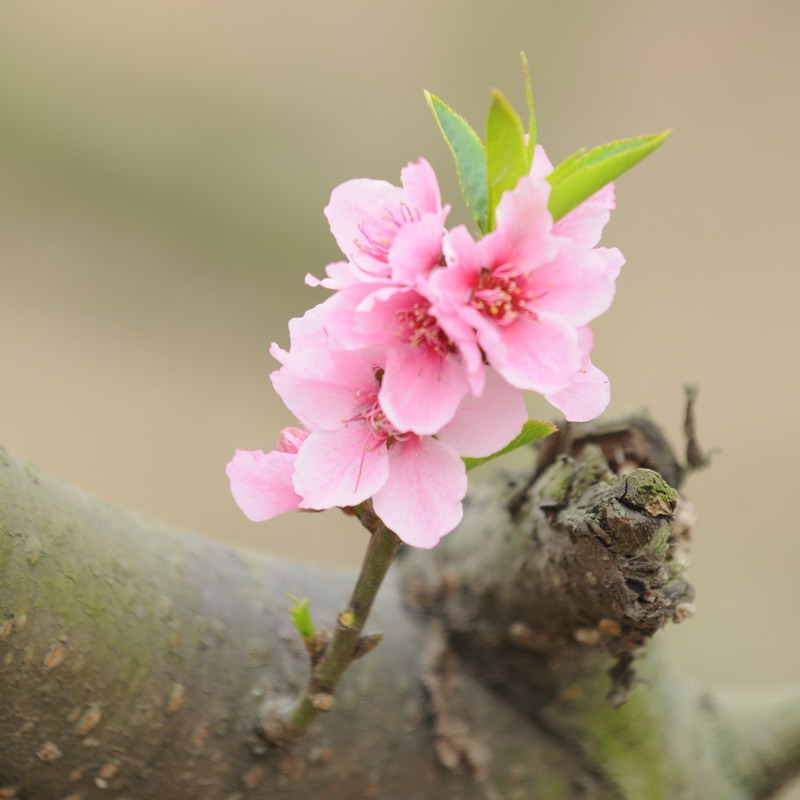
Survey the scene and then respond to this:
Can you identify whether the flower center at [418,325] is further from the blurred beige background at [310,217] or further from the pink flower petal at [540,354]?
the blurred beige background at [310,217]

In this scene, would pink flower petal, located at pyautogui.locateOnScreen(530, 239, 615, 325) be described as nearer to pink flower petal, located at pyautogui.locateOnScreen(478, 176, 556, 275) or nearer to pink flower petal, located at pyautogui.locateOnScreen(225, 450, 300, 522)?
pink flower petal, located at pyautogui.locateOnScreen(478, 176, 556, 275)

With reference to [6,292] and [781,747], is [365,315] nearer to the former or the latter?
[781,747]

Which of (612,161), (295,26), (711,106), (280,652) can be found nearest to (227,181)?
(295,26)

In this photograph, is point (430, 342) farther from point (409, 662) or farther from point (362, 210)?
point (409, 662)

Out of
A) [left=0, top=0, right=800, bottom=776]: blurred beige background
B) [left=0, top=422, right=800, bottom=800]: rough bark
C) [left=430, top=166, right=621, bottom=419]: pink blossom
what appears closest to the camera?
[left=430, top=166, right=621, bottom=419]: pink blossom

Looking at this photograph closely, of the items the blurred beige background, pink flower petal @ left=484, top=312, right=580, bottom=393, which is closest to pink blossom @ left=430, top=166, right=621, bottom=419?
pink flower petal @ left=484, top=312, right=580, bottom=393

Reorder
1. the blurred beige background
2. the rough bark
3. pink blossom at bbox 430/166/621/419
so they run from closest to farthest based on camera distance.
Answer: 1. pink blossom at bbox 430/166/621/419
2. the rough bark
3. the blurred beige background

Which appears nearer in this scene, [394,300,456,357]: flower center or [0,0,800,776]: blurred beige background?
[394,300,456,357]: flower center

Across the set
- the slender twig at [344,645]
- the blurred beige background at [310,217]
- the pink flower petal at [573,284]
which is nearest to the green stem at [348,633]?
the slender twig at [344,645]
